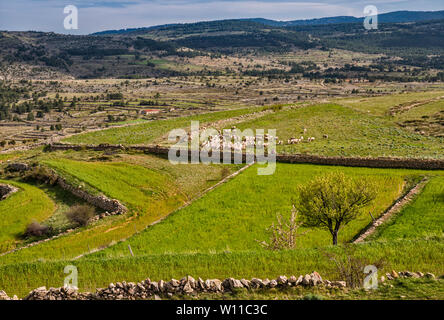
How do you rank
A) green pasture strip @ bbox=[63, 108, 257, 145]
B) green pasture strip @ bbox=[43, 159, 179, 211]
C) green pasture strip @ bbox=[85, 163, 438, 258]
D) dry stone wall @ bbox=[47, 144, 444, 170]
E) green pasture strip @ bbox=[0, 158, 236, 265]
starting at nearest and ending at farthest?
1. green pasture strip @ bbox=[85, 163, 438, 258]
2. green pasture strip @ bbox=[0, 158, 236, 265]
3. green pasture strip @ bbox=[43, 159, 179, 211]
4. dry stone wall @ bbox=[47, 144, 444, 170]
5. green pasture strip @ bbox=[63, 108, 257, 145]

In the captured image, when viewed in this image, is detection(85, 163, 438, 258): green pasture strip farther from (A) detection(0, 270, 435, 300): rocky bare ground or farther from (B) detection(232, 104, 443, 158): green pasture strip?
(B) detection(232, 104, 443, 158): green pasture strip

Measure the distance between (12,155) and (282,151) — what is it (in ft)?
112

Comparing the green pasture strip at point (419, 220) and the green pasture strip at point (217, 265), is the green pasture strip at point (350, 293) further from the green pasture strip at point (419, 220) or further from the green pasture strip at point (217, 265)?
the green pasture strip at point (419, 220)

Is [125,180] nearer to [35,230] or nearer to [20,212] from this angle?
[20,212]

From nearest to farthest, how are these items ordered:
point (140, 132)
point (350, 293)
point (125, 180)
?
1. point (350, 293)
2. point (125, 180)
3. point (140, 132)

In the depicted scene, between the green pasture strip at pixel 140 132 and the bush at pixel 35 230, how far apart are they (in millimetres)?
24126

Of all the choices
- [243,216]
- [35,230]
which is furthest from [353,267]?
[35,230]

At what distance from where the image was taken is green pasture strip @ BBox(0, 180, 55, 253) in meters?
28.1

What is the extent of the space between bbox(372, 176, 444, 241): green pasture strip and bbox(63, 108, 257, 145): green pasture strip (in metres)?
33.1

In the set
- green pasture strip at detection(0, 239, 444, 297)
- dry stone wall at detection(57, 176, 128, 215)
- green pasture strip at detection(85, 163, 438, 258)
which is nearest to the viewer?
green pasture strip at detection(0, 239, 444, 297)

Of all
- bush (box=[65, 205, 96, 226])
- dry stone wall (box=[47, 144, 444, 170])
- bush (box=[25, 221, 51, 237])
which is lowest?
bush (box=[25, 221, 51, 237])

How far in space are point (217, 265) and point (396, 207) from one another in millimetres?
15035

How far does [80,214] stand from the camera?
1144 inches

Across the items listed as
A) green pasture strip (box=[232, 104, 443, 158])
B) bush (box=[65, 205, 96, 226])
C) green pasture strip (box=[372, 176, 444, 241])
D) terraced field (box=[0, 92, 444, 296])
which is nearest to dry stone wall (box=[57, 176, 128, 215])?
terraced field (box=[0, 92, 444, 296])
